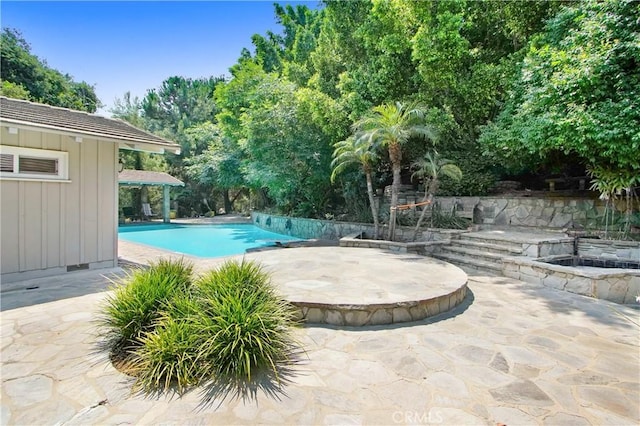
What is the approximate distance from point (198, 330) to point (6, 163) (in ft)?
18.4

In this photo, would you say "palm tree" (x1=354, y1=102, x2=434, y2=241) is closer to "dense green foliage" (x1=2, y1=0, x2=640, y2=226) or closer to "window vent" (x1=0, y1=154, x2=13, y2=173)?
"dense green foliage" (x1=2, y1=0, x2=640, y2=226)

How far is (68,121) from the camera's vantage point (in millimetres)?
6438

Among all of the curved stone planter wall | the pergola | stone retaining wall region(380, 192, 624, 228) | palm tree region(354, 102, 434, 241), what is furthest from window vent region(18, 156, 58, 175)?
the pergola

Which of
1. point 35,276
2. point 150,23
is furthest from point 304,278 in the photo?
point 150,23

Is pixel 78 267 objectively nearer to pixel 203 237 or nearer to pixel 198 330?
pixel 198 330

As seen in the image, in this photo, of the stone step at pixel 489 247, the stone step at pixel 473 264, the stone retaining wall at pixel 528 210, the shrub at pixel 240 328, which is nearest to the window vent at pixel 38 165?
A: the shrub at pixel 240 328

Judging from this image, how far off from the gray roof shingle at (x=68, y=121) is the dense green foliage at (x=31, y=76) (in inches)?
736

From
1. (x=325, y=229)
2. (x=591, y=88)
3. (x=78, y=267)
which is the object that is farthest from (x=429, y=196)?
(x=78, y=267)

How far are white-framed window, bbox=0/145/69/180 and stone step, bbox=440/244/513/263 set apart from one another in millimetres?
9029

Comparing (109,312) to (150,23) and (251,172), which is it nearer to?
(150,23)

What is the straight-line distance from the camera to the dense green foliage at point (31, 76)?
22.0 m

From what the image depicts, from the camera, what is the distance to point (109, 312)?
3.38m

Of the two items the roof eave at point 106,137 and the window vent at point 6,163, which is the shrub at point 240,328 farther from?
the window vent at point 6,163

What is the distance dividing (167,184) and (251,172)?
8.77 meters
